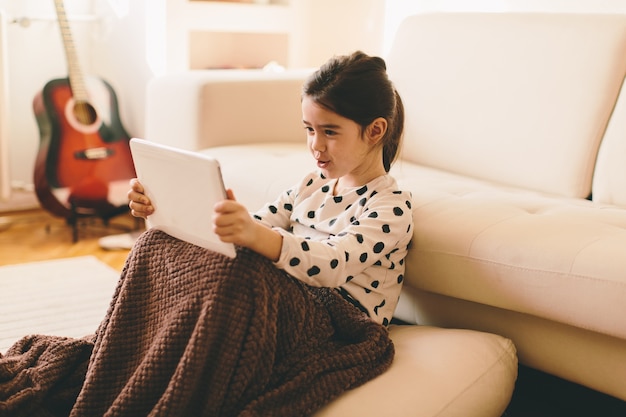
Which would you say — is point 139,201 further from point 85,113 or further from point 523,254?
point 85,113

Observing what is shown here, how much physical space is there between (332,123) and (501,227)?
0.35 meters

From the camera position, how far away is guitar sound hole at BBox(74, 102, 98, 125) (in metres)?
2.80

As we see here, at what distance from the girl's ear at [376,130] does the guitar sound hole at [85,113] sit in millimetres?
1661

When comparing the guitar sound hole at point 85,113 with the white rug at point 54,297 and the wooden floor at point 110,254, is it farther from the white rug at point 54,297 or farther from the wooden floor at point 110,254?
the white rug at point 54,297

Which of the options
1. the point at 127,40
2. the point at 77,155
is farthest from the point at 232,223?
the point at 127,40

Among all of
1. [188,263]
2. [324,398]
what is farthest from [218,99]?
[324,398]

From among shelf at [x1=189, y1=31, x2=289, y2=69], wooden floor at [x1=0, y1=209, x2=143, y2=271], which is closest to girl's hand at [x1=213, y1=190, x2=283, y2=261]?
wooden floor at [x1=0, y1=209, x2=143, y2=271]

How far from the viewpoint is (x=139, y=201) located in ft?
4.32

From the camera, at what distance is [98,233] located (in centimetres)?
287

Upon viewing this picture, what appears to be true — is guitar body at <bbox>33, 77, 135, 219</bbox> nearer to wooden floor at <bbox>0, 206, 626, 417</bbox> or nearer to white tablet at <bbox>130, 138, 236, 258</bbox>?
wooden floor at <bbox>0, 206, 626, 417</bbox>

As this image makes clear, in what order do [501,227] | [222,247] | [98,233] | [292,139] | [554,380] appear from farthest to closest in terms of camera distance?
[98,233]
[292,139]
[554,380]
[501,227]
[222,247]

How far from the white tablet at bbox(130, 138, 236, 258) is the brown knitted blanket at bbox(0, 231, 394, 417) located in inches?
1.0

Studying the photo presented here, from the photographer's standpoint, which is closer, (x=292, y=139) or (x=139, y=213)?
(x=139, y=213)

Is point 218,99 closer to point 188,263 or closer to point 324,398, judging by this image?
point 188,263
